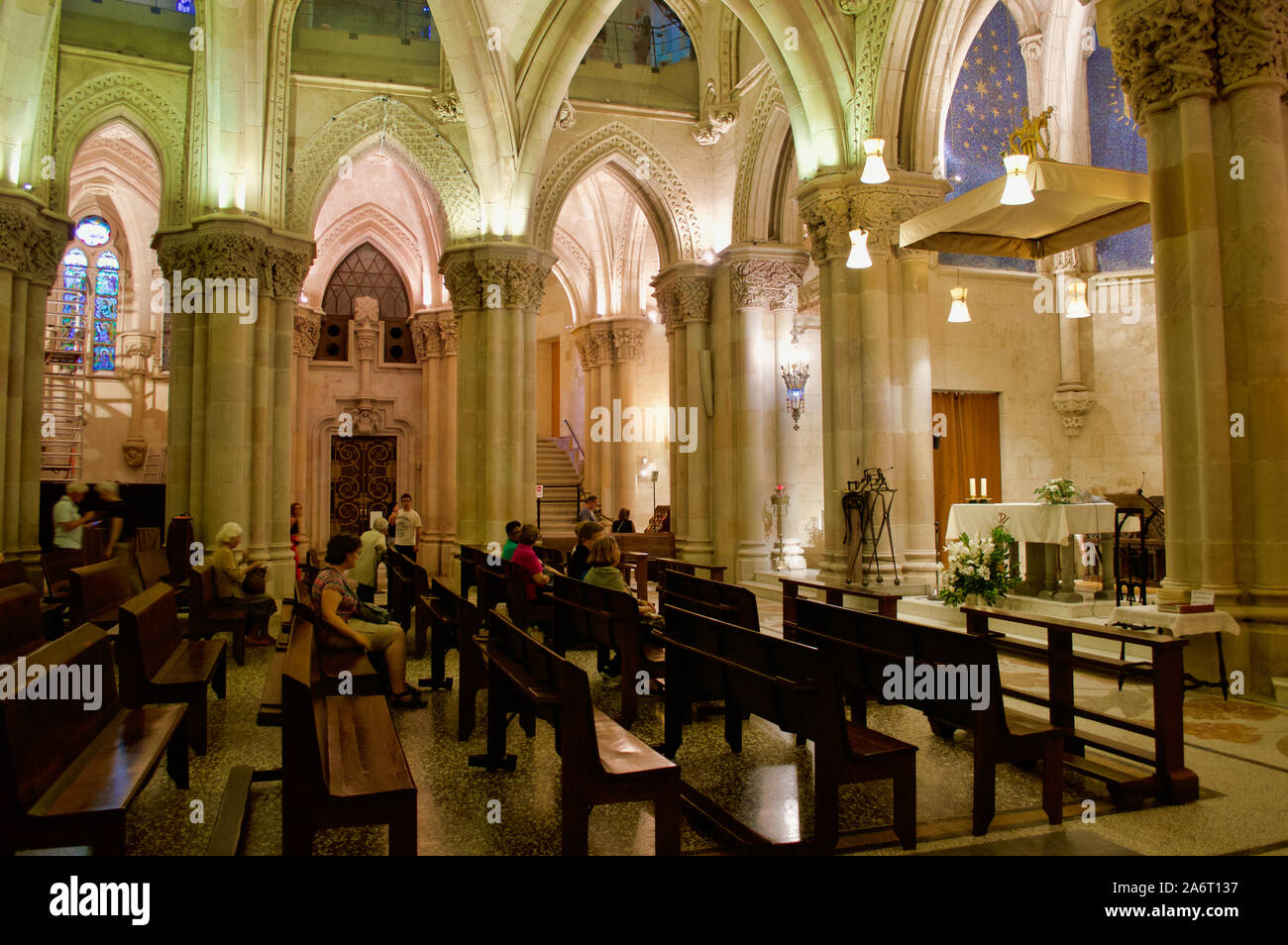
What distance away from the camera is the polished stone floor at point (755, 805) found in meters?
3.67

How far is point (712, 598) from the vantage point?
7.36 metres

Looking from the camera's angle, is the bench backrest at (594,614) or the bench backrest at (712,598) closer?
the bench backrest at (594,614)

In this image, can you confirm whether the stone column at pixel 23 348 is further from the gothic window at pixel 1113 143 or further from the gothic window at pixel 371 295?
the gothic window at pixel 1113 143

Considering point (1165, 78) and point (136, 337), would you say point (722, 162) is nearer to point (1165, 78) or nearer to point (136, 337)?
point (1165, 78)

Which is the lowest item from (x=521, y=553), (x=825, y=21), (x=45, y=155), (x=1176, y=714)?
(x=1176, y=714)

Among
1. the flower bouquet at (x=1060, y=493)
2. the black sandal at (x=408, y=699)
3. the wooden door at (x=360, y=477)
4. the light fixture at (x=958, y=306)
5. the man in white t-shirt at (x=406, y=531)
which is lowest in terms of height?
the black sandal at (x=408, y=699)

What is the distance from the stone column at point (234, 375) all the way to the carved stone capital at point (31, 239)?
136 centimetres

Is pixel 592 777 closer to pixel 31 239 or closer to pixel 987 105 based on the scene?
pixel 31 239

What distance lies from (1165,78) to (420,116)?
11999mm

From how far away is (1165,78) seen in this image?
6.76 meters

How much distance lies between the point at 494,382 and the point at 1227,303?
1052 centimetres

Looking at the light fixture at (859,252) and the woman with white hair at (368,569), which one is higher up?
the light fixture at (859,252)

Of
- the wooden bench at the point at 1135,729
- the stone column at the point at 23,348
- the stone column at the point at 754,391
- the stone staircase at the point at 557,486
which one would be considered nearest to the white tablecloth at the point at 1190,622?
the wooden bench at the point at 1135,729
